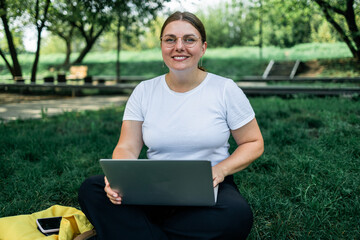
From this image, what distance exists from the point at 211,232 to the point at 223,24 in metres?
36.6

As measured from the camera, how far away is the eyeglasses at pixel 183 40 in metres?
1.86

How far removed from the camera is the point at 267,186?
2775 mm

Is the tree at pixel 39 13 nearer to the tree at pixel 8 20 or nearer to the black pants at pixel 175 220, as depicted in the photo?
the tree at pixel 8 20

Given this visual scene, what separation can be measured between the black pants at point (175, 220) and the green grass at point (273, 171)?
21.9 inches

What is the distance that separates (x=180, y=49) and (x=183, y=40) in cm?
6

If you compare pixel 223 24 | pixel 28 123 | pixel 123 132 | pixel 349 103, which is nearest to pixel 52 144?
A: pixel 28 123

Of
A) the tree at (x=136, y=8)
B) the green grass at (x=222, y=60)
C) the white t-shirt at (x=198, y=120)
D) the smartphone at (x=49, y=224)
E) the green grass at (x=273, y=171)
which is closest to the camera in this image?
the white t-shirt at (x=198, y=120)

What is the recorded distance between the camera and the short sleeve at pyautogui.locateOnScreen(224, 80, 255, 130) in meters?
1.85

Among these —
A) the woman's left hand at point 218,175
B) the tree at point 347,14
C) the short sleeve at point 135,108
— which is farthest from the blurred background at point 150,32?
the woman's left hand at point 218,175

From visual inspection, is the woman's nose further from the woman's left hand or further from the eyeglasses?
the woman's left hand

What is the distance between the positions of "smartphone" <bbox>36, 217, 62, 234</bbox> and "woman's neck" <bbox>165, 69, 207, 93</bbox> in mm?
1024

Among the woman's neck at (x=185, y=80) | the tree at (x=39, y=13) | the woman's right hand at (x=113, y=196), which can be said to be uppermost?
the tree at (x=39, y=13)

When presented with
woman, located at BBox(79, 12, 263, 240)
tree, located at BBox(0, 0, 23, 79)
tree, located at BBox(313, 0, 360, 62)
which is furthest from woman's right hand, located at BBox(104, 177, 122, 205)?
tree, located at BBox(313, 0, 360, 62)

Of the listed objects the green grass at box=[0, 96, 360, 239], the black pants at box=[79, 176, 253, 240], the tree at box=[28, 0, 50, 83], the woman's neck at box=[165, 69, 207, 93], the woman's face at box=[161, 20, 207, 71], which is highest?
the tree at box=[28, 0, 50, 83]
